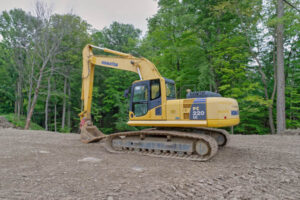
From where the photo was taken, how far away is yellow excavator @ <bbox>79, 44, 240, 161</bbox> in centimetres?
502

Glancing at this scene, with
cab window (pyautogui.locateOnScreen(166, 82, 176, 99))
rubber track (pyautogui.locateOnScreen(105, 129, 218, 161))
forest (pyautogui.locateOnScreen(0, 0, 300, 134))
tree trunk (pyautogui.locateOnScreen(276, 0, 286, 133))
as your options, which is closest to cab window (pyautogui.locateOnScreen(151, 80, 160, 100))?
cab window (pyautogui.locateOnScreen(166, 82, 176, 99))

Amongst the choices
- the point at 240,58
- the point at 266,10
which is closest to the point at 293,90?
the point at 240,58

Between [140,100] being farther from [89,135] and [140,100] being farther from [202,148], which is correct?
[89,135]

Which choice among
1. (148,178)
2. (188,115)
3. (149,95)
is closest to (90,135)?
(149,95)

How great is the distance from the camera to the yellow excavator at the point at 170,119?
198 inches

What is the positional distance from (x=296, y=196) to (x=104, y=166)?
3.66 meters

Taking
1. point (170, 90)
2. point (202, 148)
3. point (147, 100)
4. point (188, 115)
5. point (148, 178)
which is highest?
point (170, 90)

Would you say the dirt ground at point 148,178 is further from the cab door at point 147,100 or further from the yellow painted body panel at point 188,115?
the cab door at point 147,100

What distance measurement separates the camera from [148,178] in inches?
142

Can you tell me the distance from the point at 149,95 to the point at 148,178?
3008mm

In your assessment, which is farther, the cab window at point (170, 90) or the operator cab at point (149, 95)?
the cab window at point (170, 90)

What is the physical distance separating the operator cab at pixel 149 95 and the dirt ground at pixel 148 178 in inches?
64.9

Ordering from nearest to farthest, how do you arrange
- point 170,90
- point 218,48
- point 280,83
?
1. point 170,90
2. point 280,83
3. point 218,48

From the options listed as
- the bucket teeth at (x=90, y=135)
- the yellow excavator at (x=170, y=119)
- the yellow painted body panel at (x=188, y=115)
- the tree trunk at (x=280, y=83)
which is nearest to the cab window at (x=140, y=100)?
the yellow excavator at (x=170, y=119)
